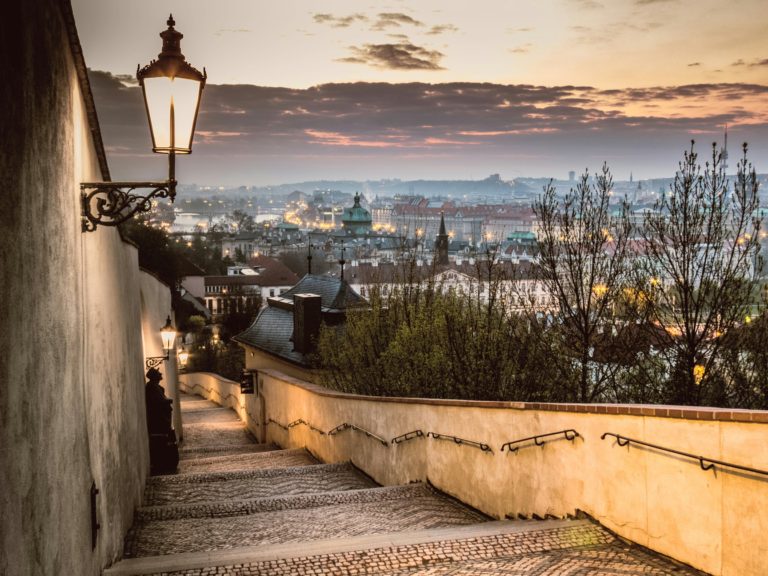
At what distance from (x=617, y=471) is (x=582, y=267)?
39.5 feet

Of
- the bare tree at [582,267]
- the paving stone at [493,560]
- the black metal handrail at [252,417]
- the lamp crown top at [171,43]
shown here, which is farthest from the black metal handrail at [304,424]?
the lamp crown top at [171,43]

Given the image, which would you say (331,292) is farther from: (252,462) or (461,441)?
(461,441)

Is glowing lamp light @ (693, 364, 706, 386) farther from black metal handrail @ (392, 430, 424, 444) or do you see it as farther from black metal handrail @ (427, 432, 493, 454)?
black metal handrail @ (427, 432, 493, 454)

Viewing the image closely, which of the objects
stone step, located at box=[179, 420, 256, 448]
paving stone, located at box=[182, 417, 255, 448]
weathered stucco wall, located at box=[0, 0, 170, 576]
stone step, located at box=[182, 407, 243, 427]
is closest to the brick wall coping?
weathered stucco wall, located at box=[0, 0, 170, 576]

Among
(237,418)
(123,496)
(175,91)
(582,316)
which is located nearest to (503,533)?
(123,496)

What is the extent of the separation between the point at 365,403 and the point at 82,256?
7459mm

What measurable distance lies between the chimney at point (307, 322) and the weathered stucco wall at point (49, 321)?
681 inches

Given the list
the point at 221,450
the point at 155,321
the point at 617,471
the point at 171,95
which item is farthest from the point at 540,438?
the point at 221,450

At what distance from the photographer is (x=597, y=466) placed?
698 cm

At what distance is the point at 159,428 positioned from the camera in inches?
531

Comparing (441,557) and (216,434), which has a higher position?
(441,557)

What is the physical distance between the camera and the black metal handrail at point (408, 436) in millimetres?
10578

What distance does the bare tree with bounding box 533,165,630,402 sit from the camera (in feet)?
57.4

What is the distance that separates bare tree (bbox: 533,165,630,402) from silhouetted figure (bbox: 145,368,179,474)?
8.45 meters
